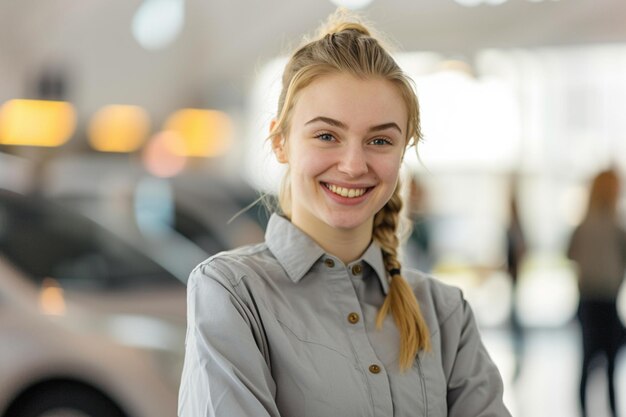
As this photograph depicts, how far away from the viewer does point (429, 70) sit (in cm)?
977

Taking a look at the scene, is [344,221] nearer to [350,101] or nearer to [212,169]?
[350,101]

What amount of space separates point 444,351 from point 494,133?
826 centimetres

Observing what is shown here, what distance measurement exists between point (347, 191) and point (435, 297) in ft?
0.91

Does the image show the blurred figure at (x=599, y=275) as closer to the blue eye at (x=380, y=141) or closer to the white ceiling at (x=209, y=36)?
the white ceiling at (x=209, y=36)

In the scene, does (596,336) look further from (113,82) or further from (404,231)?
(113,82)

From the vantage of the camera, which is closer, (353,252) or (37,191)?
(353,252)

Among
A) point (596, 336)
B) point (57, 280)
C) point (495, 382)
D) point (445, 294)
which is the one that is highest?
point (445, 294)


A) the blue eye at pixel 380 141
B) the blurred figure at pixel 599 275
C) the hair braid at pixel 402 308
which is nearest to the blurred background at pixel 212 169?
the blurred figure at pixel 599 275

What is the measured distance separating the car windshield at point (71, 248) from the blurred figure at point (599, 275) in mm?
2196

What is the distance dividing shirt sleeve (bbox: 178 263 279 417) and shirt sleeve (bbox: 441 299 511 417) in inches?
12.9

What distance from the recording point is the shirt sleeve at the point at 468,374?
5.93 feet

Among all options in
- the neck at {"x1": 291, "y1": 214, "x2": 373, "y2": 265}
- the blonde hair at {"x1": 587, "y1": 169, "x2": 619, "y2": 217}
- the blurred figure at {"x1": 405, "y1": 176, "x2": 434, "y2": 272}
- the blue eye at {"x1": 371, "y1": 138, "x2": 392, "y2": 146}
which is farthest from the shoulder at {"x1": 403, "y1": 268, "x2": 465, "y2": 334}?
the blurred figure at {"x1": 405, "y1": 176, "x2": 434, "y2": 272}

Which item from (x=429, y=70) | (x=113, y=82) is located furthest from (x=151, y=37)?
(x=429, y=70)

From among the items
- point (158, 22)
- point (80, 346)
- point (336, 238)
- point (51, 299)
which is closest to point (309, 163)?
point (336, 238)
